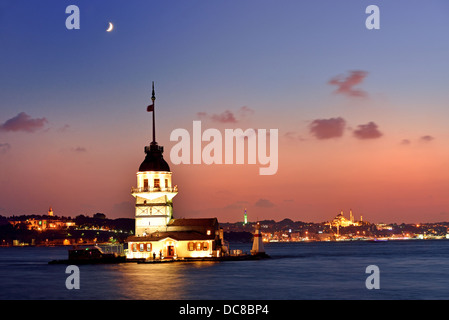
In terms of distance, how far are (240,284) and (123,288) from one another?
10.2 meters

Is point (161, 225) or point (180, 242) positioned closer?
point (180, 242)

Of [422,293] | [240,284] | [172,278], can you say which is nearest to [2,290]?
[172,278]

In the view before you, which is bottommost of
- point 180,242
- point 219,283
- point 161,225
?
point 219,283

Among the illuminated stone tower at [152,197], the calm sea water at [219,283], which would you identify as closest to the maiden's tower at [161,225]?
the illuminated stone tower at [152,197]

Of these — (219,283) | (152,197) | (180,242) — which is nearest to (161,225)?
(152,197)

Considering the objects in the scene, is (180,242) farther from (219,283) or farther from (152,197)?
(219,283)

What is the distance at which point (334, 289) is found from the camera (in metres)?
55.3

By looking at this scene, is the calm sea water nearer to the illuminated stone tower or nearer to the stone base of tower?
the stone base of tower

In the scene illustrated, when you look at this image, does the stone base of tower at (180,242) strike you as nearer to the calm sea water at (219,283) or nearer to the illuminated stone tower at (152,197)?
the illuminated stone tower at (152,197)

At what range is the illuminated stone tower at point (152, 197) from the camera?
276 ft

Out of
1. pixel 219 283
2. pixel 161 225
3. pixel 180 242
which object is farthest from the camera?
pixel 161 225

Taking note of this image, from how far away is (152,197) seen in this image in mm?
84438
